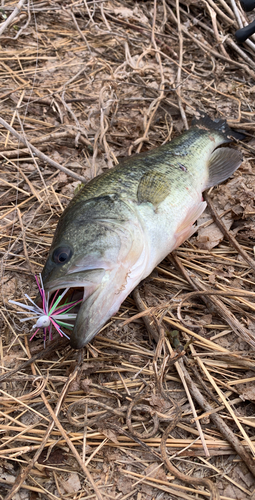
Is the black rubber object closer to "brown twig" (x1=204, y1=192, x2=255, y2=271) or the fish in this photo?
the fish

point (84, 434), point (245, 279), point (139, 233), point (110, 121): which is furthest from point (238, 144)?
point (84, 434)

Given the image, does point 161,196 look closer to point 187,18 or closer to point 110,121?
point 110,121

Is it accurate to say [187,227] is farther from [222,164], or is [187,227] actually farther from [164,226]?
[222,164]

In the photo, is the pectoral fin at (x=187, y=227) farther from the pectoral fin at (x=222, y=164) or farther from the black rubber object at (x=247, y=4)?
the black rubber object at (x=247, y=4)

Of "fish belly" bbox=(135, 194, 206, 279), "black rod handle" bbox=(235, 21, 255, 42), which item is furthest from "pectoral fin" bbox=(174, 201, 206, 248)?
"black rod handle" bbox=(235, 21, 255, 42)

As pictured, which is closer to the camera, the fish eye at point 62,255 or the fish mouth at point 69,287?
the fish mouth at point 69,287

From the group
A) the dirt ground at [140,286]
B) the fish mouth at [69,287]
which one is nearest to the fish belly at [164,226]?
the dirt ground at [140,286]

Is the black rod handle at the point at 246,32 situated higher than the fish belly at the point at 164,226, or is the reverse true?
the black rod handle at the point at 246,32
